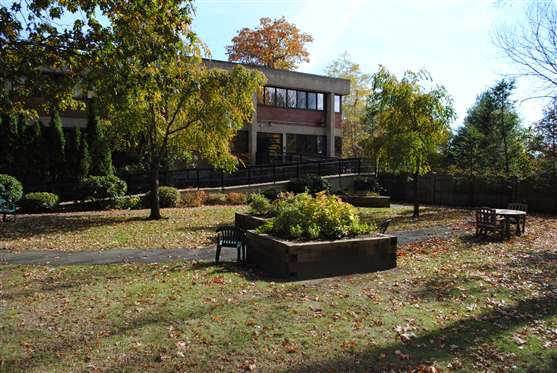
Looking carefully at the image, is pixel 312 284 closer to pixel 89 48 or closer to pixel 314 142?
pixel 89 48

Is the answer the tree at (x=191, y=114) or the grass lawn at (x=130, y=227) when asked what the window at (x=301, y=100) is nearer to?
the grass lawn at (x=130, y=227)

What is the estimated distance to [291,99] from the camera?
111ft

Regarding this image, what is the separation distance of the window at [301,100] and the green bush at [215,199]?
1393 centimetres

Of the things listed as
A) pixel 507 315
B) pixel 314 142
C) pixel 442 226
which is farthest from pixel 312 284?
pixel 314 142

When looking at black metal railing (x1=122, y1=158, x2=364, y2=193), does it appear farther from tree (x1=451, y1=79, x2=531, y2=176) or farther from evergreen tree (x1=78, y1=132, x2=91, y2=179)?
tree (x1=451, y1=79, x2=531, y2=176)

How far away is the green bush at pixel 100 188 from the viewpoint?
19141 millimetres

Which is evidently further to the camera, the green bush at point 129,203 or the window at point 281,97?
the window at point 281,97

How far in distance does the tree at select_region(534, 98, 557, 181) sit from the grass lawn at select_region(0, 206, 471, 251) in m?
4.95

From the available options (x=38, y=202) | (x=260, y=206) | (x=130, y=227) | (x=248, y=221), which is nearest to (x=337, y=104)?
(x=38, y=202)

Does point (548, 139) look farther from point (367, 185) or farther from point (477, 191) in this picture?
point (367, 185)

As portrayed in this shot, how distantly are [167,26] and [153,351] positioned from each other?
20.1ft

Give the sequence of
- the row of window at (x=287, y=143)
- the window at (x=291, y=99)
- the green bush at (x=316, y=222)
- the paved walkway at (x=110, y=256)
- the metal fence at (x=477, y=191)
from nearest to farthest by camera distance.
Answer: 1. the green bush at (x=316, y=222)
2. the paved walkway at (x=110, y=256)
3. the metal fence at (x=477, y=191)
4. the row of window at (x=287, y=143)
5. the window at (x=291, y=99)

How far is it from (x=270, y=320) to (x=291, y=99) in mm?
29187

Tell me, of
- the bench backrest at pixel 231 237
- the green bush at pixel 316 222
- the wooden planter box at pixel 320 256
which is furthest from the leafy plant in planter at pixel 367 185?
the wooden planter box at pixel 320 256
